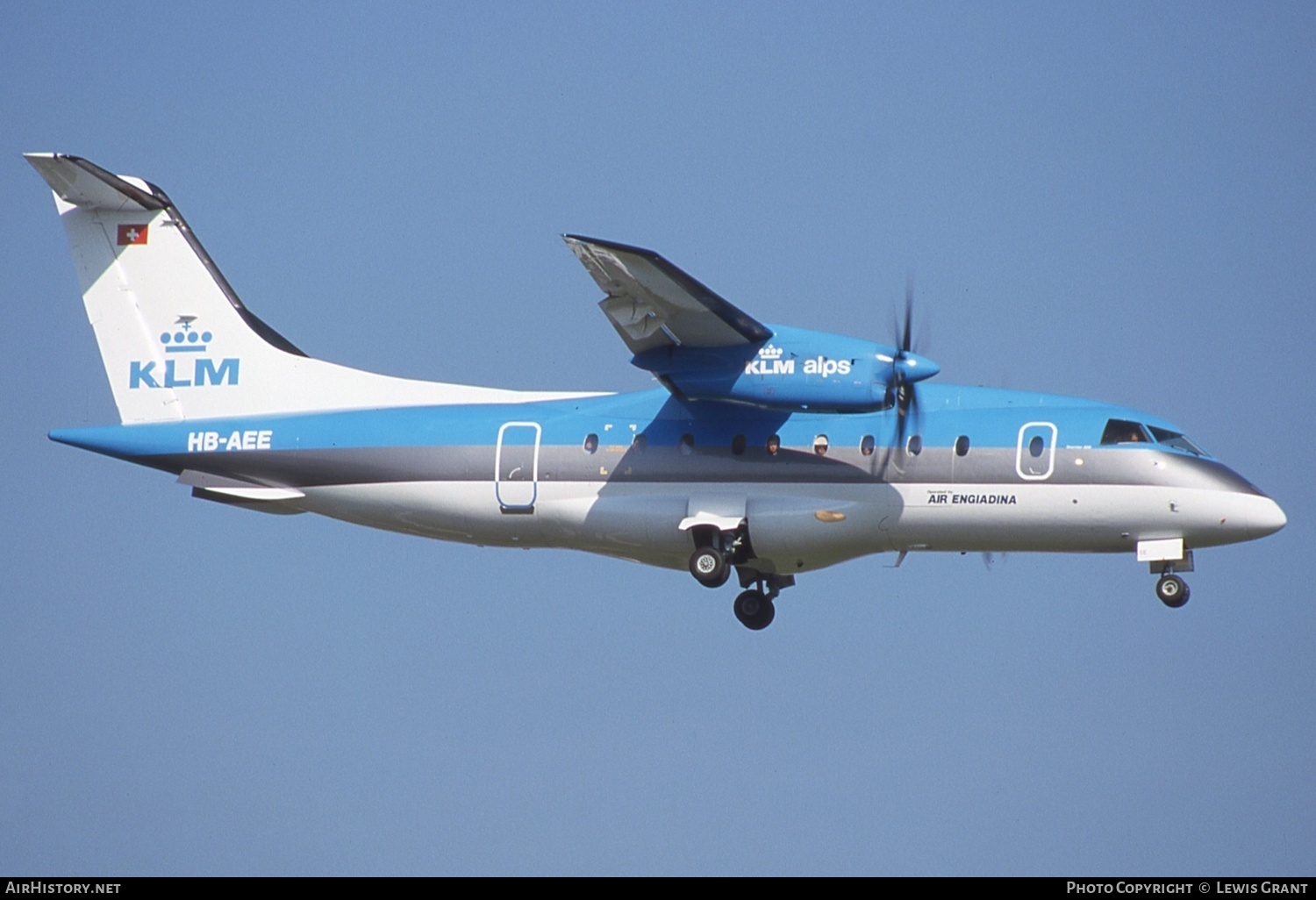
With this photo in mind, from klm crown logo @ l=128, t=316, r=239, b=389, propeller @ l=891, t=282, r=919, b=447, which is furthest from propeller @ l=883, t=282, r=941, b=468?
klm crown logo @ l=128, t=316, r=239, b=389

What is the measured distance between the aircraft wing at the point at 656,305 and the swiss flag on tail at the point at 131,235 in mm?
7470

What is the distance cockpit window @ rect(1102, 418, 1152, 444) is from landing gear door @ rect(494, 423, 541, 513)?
22.6 feet

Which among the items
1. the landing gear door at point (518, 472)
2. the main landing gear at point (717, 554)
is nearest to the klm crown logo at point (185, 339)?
the landing gear door at point (518, 472)

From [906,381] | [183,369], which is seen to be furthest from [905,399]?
[183,369]

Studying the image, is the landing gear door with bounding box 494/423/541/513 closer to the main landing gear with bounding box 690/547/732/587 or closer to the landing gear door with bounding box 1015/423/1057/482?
the main landing gear with bounding box 690/547/732/587

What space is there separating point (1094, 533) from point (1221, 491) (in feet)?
4.89

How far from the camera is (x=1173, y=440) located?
65.6 feet

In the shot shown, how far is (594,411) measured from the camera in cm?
2158

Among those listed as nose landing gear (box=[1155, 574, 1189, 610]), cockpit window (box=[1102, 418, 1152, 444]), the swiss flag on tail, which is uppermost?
the swiss flag on tail

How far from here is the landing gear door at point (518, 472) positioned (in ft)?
69.7

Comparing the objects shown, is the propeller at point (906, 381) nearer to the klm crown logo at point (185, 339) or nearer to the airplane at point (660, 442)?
the airplane at point (660, 442)

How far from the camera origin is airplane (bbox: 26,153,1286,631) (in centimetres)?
1966
